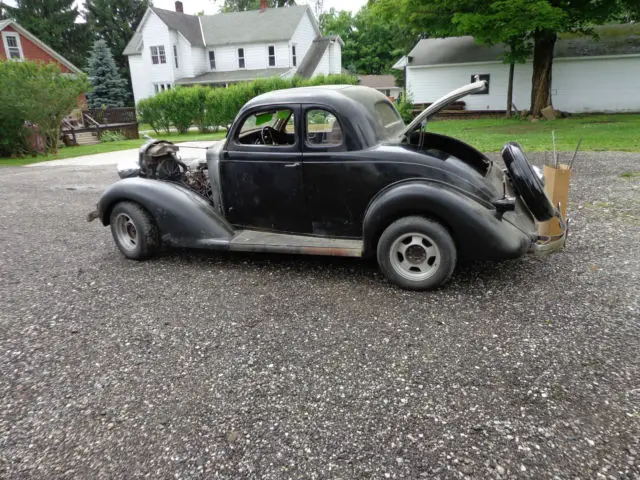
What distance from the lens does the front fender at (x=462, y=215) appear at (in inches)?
156

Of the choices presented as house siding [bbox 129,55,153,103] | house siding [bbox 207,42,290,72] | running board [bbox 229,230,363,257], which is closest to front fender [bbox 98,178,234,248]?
running board [bbox 229,230,363,257]

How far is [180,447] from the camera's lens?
2527mm

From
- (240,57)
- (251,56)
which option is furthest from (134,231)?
(240,57)

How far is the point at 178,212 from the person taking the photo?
16.5ft

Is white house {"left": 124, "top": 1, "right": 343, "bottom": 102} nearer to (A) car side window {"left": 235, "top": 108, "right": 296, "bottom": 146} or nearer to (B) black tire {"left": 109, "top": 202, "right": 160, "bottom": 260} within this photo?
(A) car side window {"left": 235, "top": 108, "right": 296, "bottom": 146}

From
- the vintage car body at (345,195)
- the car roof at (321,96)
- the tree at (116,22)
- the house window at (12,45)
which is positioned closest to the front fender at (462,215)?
the vintage car body at (345,195)

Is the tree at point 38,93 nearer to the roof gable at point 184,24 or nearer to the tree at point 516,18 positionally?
the tree at point 516,18

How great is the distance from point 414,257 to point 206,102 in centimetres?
2369

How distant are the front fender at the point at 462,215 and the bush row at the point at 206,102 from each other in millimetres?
22325

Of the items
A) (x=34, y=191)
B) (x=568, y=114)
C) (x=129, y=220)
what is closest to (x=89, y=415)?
(x=129, y=220)

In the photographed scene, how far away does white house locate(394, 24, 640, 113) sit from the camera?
24312 millimetres

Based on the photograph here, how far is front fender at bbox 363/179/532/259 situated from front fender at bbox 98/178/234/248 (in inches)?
71.4

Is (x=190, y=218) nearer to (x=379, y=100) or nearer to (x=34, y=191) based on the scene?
(x=379, y=100)

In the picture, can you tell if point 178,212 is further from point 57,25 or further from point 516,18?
point 57,25
